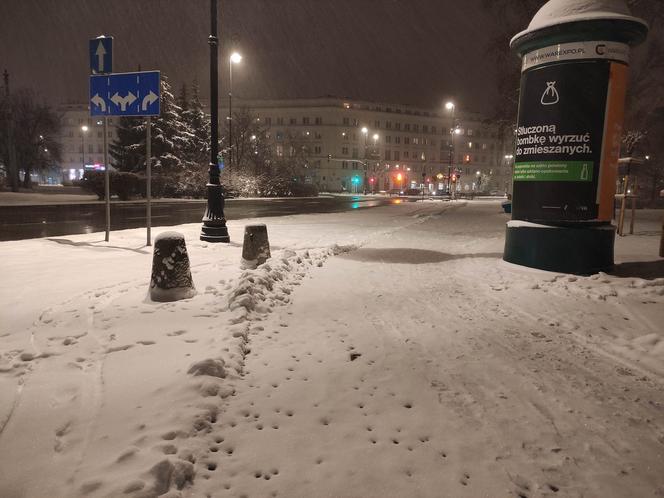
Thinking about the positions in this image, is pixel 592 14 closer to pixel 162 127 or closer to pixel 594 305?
pixel 594 305

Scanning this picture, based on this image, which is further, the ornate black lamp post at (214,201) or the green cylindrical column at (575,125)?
the ornate black lamp post at (214,201)

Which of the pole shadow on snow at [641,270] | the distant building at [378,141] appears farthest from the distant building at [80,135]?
the pole shadow on snow at [641,270]

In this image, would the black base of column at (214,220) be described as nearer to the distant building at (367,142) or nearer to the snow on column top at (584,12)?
the snow on column top at (584,12)

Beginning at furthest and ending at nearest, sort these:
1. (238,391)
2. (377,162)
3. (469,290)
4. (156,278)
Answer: (377,162) < (469,290) < (156,278) < (238,391)

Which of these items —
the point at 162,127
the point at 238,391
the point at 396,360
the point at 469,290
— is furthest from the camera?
the point at 162,127

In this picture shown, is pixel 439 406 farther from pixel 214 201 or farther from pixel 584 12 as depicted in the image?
pixel 214 201

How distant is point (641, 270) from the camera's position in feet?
27.7

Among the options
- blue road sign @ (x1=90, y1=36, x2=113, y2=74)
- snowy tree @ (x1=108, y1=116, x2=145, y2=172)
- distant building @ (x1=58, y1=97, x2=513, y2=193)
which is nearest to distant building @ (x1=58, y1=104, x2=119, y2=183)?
distant building @ (x1=58, y1=97, x2=513, y2=193)

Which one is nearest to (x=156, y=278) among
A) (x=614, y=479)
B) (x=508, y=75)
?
(x=614, y=479)

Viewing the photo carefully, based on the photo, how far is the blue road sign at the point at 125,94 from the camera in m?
10.1

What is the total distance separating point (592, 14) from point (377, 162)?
102 meters

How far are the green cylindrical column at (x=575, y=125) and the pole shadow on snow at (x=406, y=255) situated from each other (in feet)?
6.50

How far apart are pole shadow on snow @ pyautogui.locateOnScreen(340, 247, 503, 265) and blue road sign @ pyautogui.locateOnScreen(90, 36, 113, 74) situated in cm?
656

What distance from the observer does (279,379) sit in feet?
13.1
